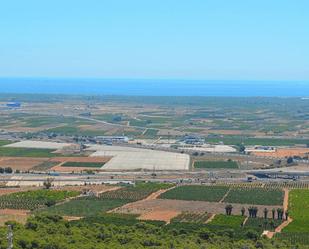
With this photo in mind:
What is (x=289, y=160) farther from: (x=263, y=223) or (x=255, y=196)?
(x=263, y=223)

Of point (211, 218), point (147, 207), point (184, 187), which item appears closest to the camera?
point (211, 218)

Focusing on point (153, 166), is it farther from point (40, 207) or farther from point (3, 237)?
point (3, 237)

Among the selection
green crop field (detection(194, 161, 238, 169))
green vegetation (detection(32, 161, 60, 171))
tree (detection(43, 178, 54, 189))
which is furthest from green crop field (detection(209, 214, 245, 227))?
green vegetation (detection(32, 161, 60, 171))

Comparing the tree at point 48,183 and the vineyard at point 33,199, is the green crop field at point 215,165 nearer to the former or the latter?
A: the tree at point 48,183

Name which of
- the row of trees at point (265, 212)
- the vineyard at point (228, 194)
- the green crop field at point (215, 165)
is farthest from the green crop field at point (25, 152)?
the row of trees at point (265, 212)

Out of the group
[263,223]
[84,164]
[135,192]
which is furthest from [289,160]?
[263,223]

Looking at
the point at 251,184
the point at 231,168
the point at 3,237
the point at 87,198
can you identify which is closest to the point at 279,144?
the point at 231,168

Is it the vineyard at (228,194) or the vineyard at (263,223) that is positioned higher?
the vineyard at (263,223)
